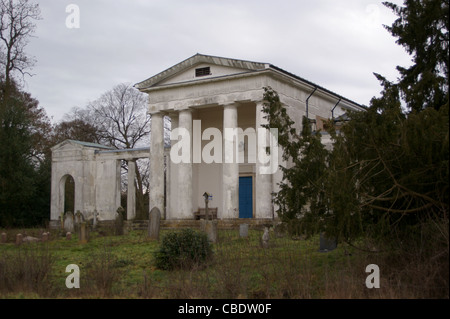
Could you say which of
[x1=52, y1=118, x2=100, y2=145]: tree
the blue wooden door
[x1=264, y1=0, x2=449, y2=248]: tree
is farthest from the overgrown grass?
Result: [x1=52, y1=118, x2=100, y2=145]: tree

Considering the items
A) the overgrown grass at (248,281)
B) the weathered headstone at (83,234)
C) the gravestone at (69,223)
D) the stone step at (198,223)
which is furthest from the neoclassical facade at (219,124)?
the overgrown grass at (248,281)

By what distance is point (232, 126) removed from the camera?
26.2 m

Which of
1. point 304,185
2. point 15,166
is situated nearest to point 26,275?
point 304,185

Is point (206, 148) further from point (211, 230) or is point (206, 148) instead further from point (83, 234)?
point (211, 230)

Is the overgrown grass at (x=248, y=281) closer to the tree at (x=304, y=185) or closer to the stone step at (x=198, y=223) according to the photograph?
the tree at (x=304, y=185)

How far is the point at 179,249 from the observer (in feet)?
42.3

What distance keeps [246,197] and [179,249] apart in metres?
17.7

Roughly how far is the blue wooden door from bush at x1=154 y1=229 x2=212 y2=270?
54.4 feet

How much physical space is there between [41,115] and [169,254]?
32.2m

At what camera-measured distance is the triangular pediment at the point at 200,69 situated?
85.4 ft

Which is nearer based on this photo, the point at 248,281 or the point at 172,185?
the point at 248,281

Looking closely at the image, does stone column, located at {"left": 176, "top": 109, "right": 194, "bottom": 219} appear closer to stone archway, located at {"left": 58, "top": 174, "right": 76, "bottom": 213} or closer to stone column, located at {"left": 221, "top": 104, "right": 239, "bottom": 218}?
stone column, located at {"left": 221, "top": 104, "right": 239, "bottom": 218}

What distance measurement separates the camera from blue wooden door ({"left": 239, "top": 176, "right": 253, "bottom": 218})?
30.1m
